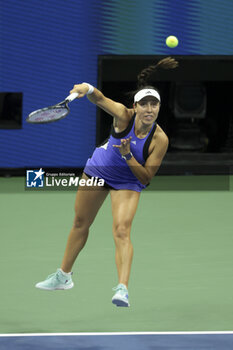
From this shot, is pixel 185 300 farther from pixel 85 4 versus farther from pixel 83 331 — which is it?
pixel 85 4

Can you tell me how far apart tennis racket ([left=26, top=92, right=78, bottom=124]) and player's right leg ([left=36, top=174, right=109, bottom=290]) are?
70cm

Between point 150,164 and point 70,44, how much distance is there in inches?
321

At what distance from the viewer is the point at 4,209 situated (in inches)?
444

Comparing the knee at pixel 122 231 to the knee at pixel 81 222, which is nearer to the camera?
the knee at pixel 122 231

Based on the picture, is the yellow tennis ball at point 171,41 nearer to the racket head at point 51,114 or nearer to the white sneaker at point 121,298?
the racket head at point 51,114

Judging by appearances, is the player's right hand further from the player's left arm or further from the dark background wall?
the dark background wall

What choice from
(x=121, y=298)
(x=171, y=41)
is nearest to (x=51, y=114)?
(x=121, y=298)

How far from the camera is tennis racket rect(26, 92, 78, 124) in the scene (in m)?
5.86

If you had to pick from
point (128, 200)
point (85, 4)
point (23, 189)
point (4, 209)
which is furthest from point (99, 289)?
point (85, 4)

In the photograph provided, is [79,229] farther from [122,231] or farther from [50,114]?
[50,114]

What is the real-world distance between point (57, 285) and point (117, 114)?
146 centimetres

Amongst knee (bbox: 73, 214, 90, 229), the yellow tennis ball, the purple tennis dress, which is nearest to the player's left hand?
the purple tennis dress

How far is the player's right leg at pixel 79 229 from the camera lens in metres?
6.51

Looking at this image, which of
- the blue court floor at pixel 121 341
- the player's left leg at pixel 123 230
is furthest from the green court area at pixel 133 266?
the player's left leg at pixel 123 230
